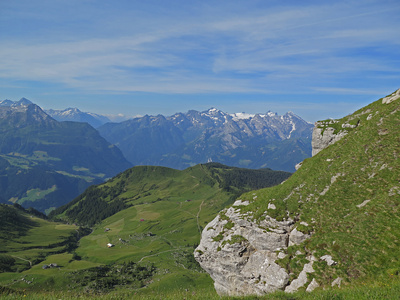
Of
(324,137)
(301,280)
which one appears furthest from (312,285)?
(324,137)

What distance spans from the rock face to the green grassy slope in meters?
1.59

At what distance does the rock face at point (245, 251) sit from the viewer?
34844mm

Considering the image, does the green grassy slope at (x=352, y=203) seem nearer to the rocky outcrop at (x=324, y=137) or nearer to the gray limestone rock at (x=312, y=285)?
the gray limestone rock at (x=312, y=285)

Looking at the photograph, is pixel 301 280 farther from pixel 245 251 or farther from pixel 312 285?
pixel 245 251

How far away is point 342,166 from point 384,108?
59.1 feet

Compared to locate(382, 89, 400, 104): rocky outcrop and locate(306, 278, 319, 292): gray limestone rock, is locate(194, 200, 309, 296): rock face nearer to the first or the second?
locate(306, 278, 319, 292): gray limestone rock

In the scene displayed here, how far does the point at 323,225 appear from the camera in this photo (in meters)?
33.7

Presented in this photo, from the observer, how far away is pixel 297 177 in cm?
4456

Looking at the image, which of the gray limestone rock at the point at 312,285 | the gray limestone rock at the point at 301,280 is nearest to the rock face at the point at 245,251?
the gray limestone rock at the point at 301,280

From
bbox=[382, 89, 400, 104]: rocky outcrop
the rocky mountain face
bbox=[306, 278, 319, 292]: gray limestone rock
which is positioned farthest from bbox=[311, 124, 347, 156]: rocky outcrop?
bbox=[306, 278, 319, 292]: gray limestone rock

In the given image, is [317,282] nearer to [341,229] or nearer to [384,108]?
[341,229]

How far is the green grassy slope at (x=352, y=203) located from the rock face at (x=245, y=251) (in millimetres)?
1594

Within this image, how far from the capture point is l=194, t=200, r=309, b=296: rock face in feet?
114

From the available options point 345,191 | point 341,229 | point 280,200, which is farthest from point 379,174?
point 280,200
